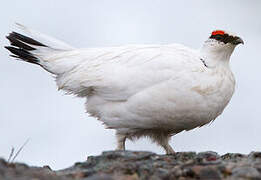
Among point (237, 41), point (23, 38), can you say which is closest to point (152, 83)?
point (237, 41)

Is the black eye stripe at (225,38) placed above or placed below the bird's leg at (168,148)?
above

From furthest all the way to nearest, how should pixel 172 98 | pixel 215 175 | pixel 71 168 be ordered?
pixel 172 98 → pixel 71 168 → pixel 215 175

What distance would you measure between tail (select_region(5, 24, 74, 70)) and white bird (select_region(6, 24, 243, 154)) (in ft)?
0.91

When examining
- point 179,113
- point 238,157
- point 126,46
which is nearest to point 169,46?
point 126,46

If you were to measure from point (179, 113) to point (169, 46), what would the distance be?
4.49 ft

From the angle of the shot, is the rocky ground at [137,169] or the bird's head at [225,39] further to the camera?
the bird's head at [225,39]

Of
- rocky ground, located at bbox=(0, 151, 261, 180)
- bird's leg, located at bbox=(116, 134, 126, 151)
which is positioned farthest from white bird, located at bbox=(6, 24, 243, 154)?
rocky ground, located at bbox=(0, 151, 261, 180)

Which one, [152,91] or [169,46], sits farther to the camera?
[169,46]

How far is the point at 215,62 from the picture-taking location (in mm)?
8195

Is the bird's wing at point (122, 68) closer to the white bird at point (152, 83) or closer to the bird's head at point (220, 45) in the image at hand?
the white bird at point (152, 83)

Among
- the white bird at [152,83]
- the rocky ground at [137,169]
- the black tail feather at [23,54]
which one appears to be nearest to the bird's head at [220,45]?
the white bird at [152,83]

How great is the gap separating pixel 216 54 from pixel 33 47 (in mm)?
3360

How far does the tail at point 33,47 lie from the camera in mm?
9125

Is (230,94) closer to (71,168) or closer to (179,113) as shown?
(179,113)
